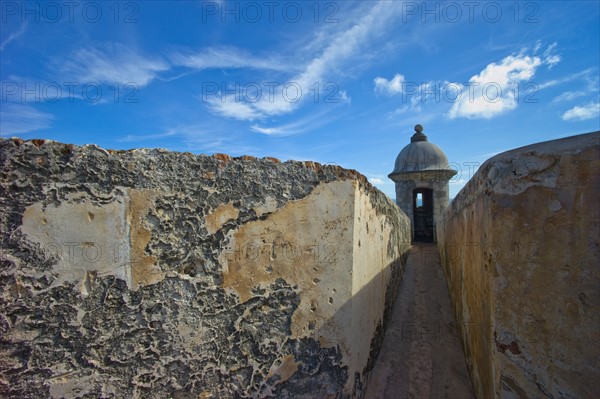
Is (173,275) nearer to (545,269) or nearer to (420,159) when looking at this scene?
(545,269)

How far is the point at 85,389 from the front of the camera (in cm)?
159

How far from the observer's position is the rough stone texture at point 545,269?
4.78 ft

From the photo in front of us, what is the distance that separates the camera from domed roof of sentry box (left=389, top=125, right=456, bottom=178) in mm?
11383

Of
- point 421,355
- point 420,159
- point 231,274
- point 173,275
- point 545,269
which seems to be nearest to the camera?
point 545,269

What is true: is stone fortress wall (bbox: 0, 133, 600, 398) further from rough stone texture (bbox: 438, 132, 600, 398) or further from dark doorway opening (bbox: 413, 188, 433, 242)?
dark doorway opening (bbox: 413, 188, 433, 242)

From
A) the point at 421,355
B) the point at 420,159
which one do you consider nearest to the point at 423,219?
the point at 420,159

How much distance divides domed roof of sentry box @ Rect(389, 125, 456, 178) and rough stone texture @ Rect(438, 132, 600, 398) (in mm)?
10291

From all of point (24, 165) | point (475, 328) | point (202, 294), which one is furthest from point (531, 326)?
point (24, 165)

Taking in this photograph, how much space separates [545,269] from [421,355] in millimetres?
2137

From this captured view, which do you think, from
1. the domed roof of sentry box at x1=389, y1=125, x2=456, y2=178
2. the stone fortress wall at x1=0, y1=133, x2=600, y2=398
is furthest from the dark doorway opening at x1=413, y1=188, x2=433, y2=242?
the stone fortress wall at x1=0, y1=133, x2=600, y2=398

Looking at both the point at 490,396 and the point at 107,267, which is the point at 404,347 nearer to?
the point at 490,396

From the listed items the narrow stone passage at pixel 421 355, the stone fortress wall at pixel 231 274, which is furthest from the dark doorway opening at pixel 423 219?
the stone fortress wall at pixel 231 274

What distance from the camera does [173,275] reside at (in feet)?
5.70

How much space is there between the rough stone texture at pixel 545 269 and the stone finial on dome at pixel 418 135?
39.1 ft
